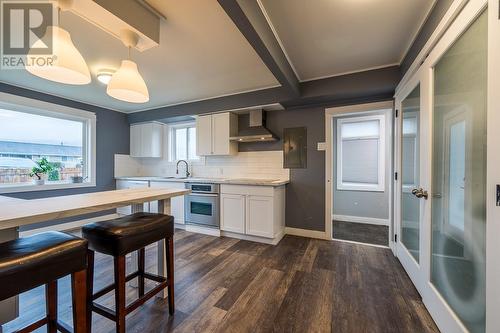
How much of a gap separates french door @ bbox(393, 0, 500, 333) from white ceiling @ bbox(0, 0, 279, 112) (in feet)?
5.20

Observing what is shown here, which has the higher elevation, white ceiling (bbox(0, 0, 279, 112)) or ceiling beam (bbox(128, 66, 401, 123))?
white ceiling (bbox(0, 0, 279, 112))

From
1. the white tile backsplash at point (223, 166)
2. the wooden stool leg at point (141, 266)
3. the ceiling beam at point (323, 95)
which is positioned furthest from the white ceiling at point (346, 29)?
the wooden stool leg at point (141, 266)

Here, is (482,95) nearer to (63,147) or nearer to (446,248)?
(446,248)

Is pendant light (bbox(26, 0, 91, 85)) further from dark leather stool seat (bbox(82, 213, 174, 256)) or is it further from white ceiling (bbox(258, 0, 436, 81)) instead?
white ceiling (bbox(258, 0, 436, 81))

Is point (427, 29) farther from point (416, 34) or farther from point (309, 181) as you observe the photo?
point (309, 181)

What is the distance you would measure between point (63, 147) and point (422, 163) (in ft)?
17.1

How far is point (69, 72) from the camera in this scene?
1.42m

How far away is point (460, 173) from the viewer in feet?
4.21

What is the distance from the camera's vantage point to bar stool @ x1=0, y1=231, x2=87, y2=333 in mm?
781

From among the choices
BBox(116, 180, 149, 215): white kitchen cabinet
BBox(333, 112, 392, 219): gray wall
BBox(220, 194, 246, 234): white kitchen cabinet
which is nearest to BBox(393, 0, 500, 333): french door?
BBox(220, 194, 246, 234): white kitchen cabinet

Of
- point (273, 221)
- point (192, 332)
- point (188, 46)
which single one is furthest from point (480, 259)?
point (188, 46)

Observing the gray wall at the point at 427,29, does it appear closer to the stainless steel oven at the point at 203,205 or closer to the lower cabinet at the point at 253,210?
the lower cabinet at the point at 253,210

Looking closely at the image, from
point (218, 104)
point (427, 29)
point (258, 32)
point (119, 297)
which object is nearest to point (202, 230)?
point (218, 104)

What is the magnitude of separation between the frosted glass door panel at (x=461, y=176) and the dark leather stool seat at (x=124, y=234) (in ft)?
6.25
